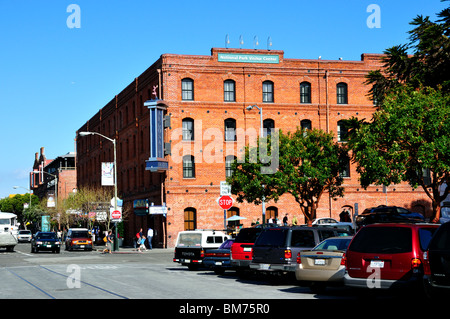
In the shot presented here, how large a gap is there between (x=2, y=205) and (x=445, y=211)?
14388 centimetres

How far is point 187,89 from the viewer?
175 ft

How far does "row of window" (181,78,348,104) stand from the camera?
5334 cm

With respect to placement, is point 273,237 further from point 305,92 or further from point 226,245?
point 305,92

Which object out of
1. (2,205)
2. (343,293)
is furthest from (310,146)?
(2,205)

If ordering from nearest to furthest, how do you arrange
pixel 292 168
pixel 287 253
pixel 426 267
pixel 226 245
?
1. pixel 426 267
2. pixel 287 253
3. pixel 226 245
4. pixel 292 168

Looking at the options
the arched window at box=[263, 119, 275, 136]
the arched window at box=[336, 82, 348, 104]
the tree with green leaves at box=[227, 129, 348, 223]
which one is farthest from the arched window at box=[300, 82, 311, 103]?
the tree with green leaves at box=[227, 129, 348, 223]

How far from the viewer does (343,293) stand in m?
17.6

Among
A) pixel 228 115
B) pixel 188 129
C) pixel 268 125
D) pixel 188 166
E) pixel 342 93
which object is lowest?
pixel 188 166

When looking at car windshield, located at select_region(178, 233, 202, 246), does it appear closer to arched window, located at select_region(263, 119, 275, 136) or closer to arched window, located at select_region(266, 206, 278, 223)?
arched window, located at select_region(266, 206, 278, 223)

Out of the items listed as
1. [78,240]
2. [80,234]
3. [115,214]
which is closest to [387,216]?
[115,214]

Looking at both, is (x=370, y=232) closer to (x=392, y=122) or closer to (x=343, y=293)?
(x=343, y=293)

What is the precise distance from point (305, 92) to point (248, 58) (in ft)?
19.1

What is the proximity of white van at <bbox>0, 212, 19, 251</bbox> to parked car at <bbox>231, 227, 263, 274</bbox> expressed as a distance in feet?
109
